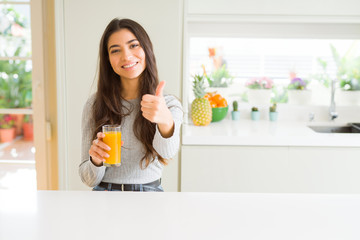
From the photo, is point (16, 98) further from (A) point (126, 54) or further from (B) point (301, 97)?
(B) point (301, 97)

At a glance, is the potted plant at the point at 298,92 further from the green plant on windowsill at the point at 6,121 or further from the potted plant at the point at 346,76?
the green plant on windowsill at the point at 6,121

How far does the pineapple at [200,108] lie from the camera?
2.68 meters

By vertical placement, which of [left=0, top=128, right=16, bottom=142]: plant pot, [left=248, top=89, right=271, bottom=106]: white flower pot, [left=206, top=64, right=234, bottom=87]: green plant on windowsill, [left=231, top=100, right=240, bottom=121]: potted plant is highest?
[left=206, top=64, right=234, bottom=87]: green plant on windowsill

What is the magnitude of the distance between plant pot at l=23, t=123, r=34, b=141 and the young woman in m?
1.12

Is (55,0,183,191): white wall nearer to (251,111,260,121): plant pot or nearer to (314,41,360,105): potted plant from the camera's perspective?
(251,111,260,121): plant pot

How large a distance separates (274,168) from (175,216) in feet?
4.45

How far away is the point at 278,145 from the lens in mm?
2395

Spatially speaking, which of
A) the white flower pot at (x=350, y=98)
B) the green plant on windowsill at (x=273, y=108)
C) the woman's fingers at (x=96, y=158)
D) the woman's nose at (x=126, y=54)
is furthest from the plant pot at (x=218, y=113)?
the woman's fingers at (x=96, y=158)

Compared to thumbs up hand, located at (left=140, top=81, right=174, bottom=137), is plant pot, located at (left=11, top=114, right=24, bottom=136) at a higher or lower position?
lower

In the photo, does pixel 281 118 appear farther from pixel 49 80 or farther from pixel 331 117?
pixel 49 80

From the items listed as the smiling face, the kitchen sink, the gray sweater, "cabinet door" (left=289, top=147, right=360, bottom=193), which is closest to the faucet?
the kitchen sink

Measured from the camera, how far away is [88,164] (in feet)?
5.29

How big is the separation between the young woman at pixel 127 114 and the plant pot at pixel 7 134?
49.6 inches

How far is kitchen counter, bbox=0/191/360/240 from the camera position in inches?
43.1
